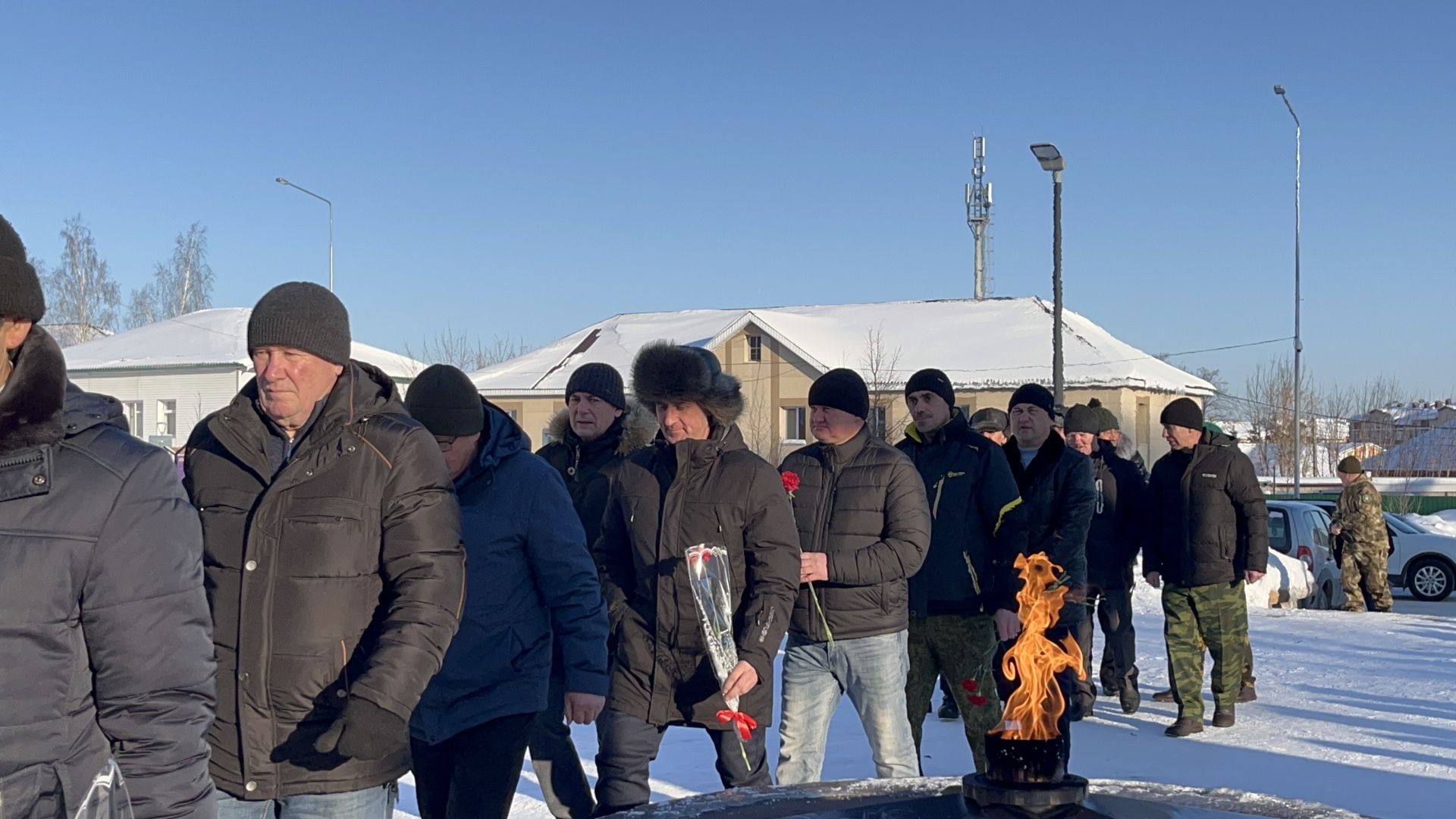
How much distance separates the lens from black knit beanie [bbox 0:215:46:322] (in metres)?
2.17

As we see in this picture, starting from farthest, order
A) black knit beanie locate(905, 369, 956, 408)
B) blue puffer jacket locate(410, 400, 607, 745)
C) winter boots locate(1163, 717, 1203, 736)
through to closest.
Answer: winter boots locate(1163, 717, 1203, 736) → black knit beanie locate(905, 369, 956, 408) → blue puffer jacket locate(410, 400, 607, 745)

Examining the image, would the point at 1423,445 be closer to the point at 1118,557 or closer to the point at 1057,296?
the point at 1057,296

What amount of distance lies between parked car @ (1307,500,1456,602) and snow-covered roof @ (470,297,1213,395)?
49.6ft

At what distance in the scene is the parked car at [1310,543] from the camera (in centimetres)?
1591

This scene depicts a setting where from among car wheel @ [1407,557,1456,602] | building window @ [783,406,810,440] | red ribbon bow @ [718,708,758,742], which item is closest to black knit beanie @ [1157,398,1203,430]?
red ribbon bow @ [718,708,758,742]

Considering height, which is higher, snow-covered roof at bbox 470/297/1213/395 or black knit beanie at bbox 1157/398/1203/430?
snow-covered roof at bbox 470/297/1213/395

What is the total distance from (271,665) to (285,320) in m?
0.78

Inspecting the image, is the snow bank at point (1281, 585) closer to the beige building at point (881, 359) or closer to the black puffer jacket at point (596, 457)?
the black puffer jacket at point (596, 457)

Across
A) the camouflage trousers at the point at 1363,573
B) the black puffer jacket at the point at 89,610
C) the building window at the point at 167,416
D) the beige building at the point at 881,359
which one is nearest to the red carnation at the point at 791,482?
the black puffer jacket at the point at 89,610

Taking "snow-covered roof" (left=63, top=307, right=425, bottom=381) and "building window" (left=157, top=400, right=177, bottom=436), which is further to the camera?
"building window" (left=157, top=400, right=177, bottom=436)

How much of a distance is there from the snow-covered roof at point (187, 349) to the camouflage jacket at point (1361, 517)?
32487 millimetres

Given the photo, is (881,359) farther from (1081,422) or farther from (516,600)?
(516,600)

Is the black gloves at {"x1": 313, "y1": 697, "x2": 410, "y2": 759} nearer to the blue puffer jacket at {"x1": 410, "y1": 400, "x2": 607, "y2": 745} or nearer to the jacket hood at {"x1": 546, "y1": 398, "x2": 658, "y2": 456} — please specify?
the blue puffer jacket at {"x1": 410, "y1": 400, "x2": 607, "y2": 745}

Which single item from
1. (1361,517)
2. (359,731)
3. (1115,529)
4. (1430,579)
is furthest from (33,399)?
(1430,579)
